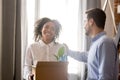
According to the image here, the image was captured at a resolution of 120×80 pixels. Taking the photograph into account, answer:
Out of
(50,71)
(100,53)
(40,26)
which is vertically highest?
(40,26)

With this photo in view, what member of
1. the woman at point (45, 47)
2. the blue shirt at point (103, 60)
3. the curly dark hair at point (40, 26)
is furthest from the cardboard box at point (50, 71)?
the curly dark hair at point (40, 26)

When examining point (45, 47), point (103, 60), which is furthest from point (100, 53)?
point (45, 47)

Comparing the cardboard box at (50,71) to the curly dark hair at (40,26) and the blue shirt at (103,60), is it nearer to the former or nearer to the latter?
the blue shirt at (103,60)

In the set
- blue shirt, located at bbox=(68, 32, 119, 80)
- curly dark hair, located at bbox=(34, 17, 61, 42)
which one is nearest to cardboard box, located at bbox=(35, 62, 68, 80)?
blue shirt, located at bbox=(68, 32, 119, 80)

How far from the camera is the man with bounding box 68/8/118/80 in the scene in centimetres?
204

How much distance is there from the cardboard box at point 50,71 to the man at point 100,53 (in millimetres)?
298

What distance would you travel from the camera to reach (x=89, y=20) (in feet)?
7.58

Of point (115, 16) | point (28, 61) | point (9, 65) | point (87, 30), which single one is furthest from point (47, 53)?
point (115, 16)

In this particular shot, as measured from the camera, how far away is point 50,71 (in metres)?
2.04

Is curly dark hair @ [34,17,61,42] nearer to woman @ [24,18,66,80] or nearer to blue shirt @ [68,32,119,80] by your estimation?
woman @ [24,18,66,80]

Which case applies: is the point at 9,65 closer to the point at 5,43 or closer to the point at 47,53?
the point at 5,43

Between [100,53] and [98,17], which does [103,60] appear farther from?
[98,17]

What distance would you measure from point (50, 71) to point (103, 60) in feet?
1.52

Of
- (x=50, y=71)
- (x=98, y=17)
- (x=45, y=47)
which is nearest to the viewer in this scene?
(x=50, y=71)
